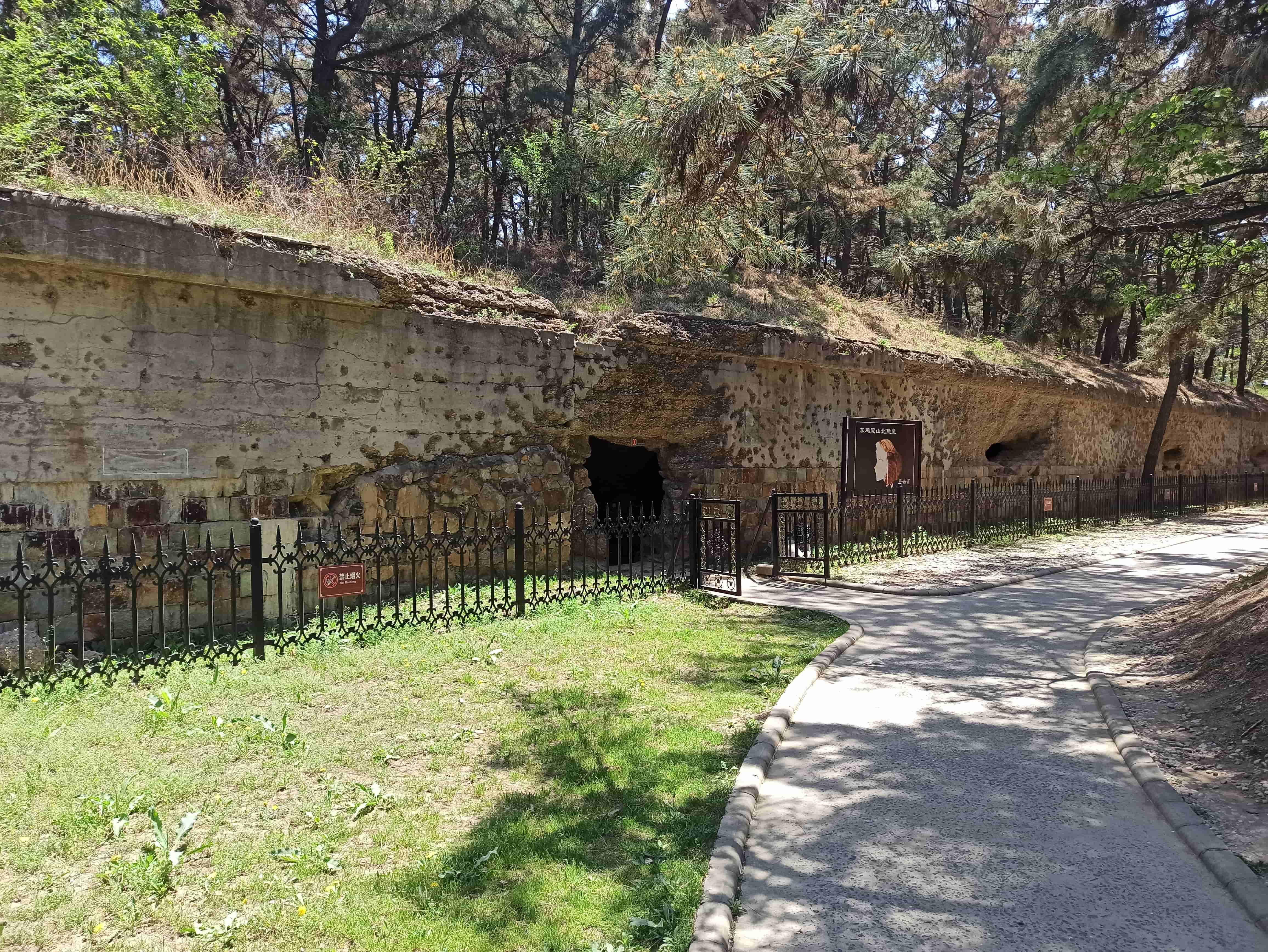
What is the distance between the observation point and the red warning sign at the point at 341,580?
682cm

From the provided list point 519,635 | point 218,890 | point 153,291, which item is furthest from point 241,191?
point 218,890

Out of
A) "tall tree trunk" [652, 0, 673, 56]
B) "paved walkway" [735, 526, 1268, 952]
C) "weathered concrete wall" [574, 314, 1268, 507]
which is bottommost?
"paved walkway" [735, 526, 1268, 952]

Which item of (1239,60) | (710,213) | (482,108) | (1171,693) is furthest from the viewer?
(482,108)

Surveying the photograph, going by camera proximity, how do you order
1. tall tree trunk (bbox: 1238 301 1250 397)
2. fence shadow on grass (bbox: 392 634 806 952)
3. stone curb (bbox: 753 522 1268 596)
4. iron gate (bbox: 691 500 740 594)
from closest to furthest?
fence shadow on grass (bbox: 392 634 806 952), iron gate (bbox: 691 500 740 594), stone curb (bbox: 753 522 1268 596), tall tree trunk (bbox: 1238 301 1250 397)

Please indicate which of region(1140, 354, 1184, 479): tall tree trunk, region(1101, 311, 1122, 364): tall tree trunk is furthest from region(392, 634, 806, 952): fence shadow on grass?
region(1101, 311, 1122, 364): tall tree trunk

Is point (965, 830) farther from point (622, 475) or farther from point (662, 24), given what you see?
point (662, 24)

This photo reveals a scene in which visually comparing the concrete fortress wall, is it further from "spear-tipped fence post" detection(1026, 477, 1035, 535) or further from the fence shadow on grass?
"spear-tipped fence post" detection(1026, 477, 1035, 535)

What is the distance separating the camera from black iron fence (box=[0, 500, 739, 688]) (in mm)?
6012

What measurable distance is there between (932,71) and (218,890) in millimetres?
27747

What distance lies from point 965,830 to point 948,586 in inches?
286

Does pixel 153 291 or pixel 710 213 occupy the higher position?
pixel 710 213

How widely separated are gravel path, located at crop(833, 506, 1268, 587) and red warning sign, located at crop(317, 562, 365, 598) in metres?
6.66

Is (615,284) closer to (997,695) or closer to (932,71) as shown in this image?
(997,695)

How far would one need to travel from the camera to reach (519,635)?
7.48 m
